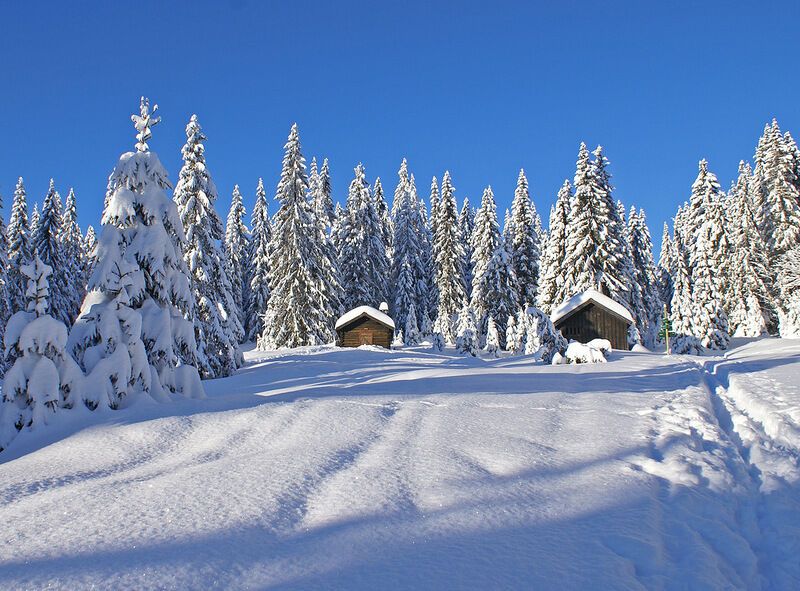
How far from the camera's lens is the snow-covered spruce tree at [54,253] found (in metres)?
38.1

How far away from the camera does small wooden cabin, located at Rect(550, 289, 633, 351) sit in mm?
31219

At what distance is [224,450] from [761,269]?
46.3 meters

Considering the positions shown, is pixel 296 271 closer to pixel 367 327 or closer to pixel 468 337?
pixel 367 327

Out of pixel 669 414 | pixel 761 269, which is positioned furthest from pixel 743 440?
pixel 761 269

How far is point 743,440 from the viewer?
6734 mm

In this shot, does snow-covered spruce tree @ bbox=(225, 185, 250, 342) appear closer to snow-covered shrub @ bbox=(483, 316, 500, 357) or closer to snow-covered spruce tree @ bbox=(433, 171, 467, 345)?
snow-covered spruce tree @ bbox=(433, 171, 467, 345)

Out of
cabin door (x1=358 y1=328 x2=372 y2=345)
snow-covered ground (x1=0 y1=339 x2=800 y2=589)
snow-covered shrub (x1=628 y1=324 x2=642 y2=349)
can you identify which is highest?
cabin door (x1=358 y1=328 x2=372 y2=345)

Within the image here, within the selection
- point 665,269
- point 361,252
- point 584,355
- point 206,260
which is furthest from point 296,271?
point 665,269

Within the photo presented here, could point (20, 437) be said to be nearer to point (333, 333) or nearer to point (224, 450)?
point (224, 450)

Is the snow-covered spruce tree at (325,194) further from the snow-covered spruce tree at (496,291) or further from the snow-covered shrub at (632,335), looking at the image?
the snow-covered shrub at (632,335)

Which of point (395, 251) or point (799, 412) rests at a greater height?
point (395, 251)

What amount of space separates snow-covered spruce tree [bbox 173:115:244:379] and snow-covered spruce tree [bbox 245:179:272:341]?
25130 millimetres

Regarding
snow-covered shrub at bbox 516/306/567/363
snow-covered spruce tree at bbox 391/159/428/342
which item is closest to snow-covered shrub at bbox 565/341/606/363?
snow-covered shrub at bbox 516/306/567/363

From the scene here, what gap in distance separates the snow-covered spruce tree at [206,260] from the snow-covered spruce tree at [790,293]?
108ft
